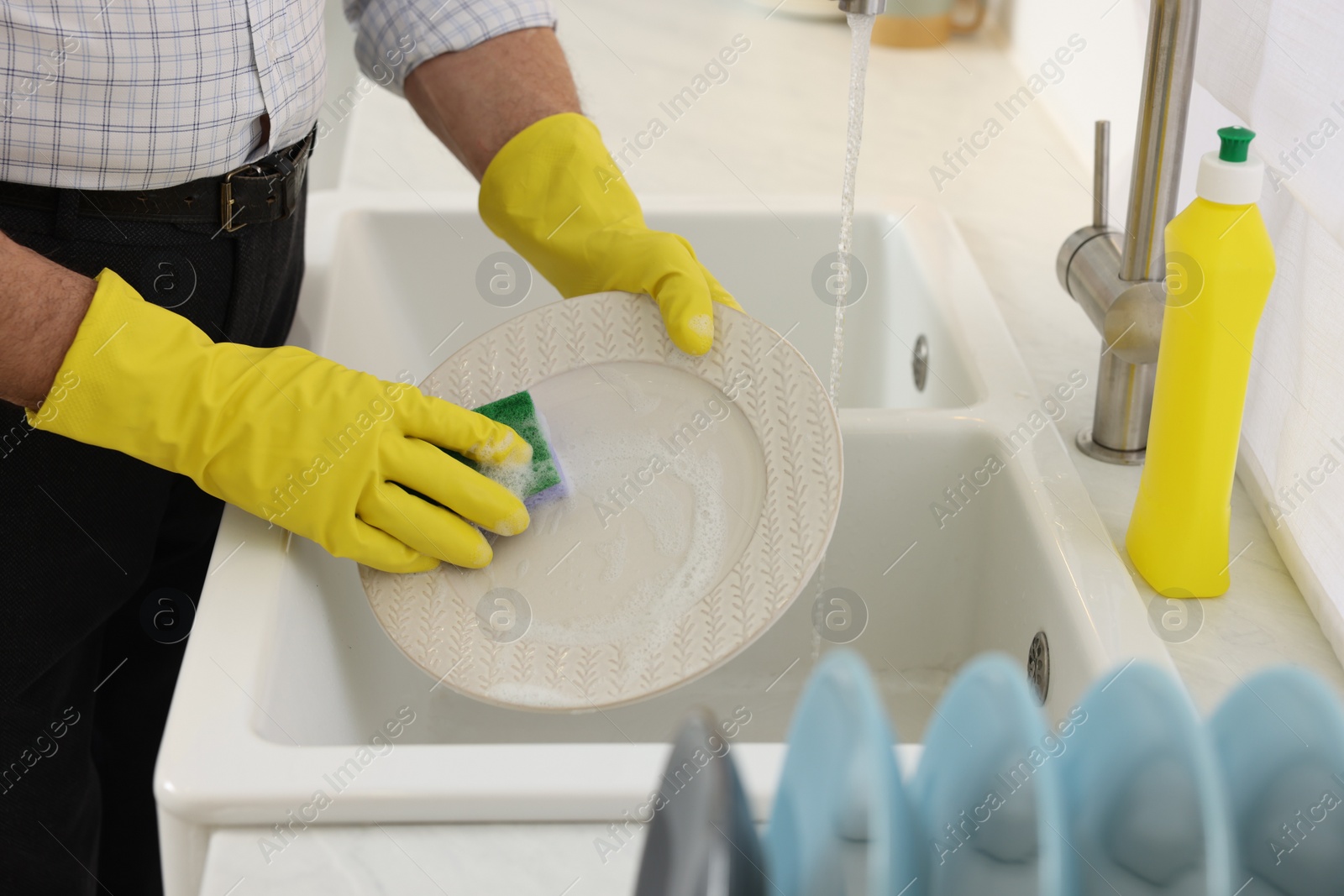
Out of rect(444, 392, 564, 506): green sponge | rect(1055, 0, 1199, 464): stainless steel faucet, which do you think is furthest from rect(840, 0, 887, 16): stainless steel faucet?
rect(444, 392, 564, 506): green sponge

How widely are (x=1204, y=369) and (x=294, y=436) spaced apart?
2.00 feet

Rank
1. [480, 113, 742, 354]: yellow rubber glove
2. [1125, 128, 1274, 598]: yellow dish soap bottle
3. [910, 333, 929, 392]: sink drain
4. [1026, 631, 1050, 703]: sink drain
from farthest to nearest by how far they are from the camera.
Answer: [910, 333, 929, 392]: sink drain → [480, 113, 742, 354]: yellow rubber glove → [1026, 631, 1050, 703]: sink drain → [1125, 128, 1274, 598]: yellow dish soap bottle

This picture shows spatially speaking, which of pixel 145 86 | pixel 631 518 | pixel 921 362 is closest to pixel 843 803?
pixel 631 518

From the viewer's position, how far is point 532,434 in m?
0.81

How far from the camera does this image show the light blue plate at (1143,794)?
11.2 inches

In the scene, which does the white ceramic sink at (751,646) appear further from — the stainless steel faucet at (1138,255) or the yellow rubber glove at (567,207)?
the yellow rubber glove at (567,207)

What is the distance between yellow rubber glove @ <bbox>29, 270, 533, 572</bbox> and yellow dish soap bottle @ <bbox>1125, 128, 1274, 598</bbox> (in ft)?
1.45

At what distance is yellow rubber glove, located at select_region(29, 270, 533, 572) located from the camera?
0.75m

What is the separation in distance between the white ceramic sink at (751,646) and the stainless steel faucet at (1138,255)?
0.07 m

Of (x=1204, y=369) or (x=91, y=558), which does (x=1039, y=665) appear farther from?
(x=91, y=558)

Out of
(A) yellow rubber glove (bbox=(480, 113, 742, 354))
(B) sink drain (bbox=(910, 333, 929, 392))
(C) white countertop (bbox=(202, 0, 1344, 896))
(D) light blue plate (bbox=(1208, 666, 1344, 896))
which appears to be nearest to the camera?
(D) light blue plate (bbox=(1208, 666, 1344, 896))

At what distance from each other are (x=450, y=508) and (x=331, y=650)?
0.15 meters

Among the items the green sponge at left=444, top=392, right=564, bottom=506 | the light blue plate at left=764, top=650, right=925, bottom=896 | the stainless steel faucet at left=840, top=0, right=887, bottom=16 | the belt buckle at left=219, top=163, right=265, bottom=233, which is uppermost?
the stainless steel faucet at left=840, top=0, right=887, bottom=16

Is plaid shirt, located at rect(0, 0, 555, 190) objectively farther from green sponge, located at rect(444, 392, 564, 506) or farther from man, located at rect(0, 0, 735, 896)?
green sponge, located at rect(444, 392, 564, 506)
